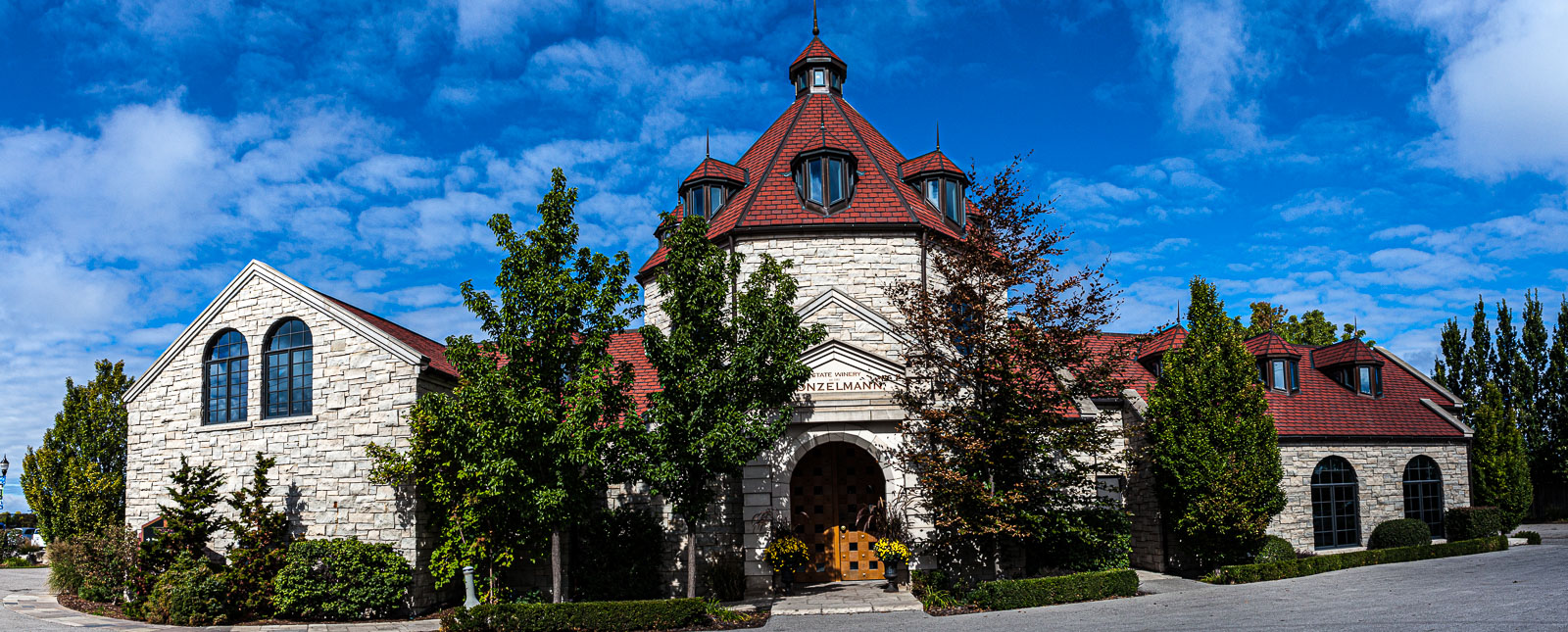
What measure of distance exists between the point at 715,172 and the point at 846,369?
29.6ft

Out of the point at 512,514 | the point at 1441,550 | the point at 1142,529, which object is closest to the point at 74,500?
the point at 512,514

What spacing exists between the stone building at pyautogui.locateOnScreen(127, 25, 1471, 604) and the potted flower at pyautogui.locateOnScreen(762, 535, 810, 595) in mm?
365

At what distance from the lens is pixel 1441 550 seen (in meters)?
23.3

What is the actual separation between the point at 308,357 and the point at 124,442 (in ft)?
39.8

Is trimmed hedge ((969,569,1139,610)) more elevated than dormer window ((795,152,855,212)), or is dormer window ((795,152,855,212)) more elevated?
dormer window ((795,152,855,212))

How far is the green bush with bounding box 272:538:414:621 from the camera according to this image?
56.5 feet

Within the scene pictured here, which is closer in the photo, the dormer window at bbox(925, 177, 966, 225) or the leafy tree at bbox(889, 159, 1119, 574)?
the leafy tree at bbox(889, 159, 1119, 574)

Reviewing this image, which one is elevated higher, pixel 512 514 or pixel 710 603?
pixel 512 514

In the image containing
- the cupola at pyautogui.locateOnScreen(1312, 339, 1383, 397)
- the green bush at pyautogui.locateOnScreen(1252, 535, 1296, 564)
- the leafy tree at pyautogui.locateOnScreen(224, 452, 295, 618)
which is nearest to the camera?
the leafy tree at pyautogui.locateOnScreen(224, 452, 295, 618)

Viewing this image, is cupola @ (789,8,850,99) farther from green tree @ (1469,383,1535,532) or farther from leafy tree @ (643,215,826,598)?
green tree @ (1469,383,1535,532)

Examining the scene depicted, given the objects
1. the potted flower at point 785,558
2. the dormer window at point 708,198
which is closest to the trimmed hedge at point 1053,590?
the potted flower at point 785,558

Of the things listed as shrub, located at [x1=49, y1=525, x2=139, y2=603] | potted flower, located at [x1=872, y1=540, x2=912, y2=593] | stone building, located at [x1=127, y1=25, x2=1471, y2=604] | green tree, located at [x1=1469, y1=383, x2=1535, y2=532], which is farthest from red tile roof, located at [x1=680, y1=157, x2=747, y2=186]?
green tree, located at [x1=1469, y1=383, x2=1535, y2=532]

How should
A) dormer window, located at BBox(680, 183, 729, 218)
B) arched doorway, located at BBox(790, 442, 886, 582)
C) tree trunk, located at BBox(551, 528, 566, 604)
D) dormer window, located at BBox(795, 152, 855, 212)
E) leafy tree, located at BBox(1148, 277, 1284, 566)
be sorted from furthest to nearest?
dormer window, located at BBox(680, 183, 729, 218)
dormer window, located at BBox(795, 152, 855, 212)
arched doorway, located at BBox(790, 442, 886, 582)
leafy tree, located at BBox(1148, 277, 1284, 566)
tree trunk, located at BBox(551, 528, 566, 604)

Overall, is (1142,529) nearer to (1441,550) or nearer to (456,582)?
(1441,550)
